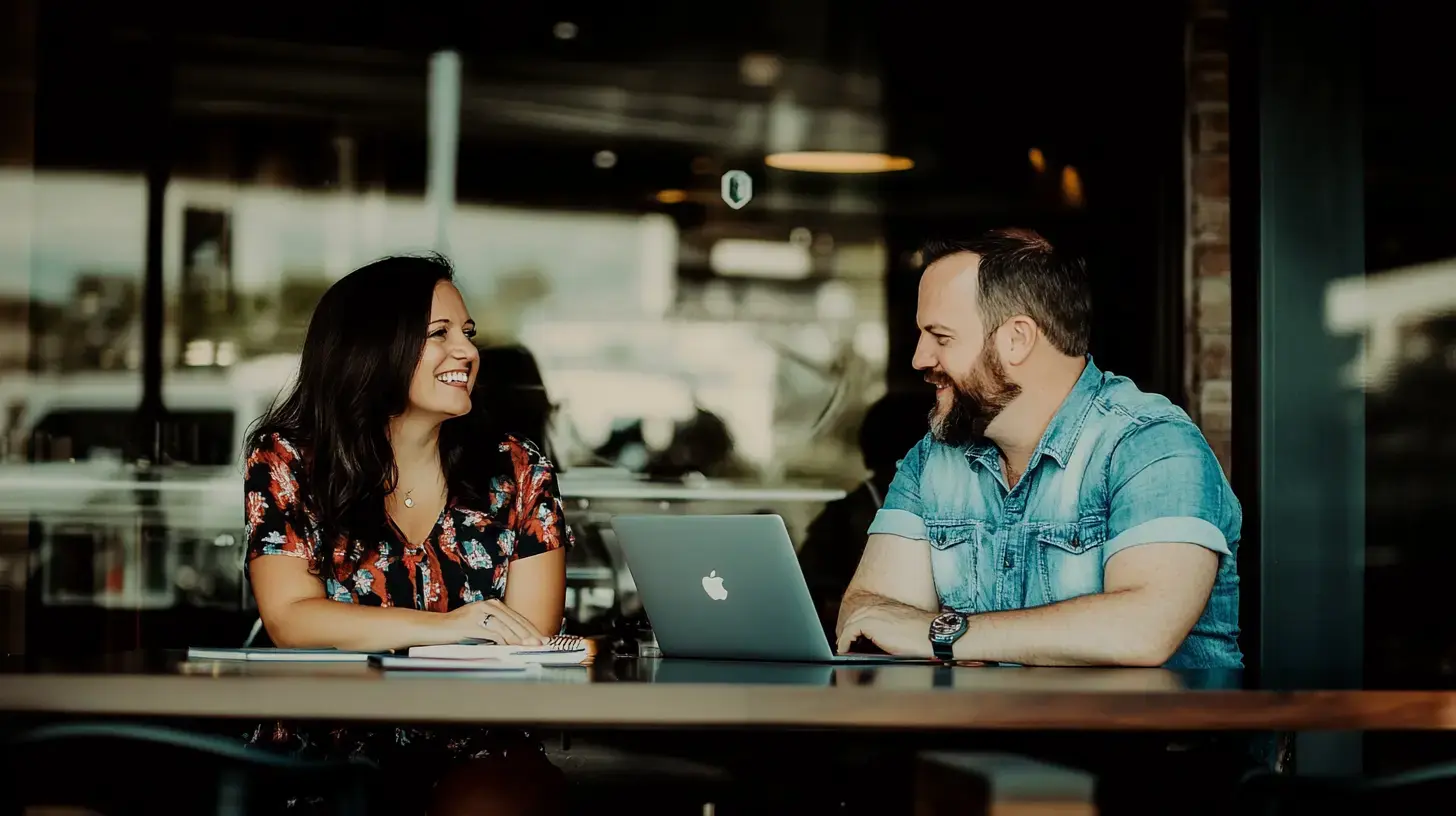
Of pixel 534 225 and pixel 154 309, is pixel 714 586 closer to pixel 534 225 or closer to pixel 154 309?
pixel 534 225

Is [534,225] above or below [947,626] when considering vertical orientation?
above

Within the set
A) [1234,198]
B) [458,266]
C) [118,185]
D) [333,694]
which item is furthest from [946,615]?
[118,185]

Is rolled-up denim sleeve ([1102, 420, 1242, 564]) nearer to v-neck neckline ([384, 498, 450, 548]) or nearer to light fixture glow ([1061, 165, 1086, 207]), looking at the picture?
v-neck neckline ([384, 498, 450, 548])

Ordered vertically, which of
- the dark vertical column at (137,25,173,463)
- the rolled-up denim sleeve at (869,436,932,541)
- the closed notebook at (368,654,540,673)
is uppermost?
the dark vertical column at (137,25,173,463)

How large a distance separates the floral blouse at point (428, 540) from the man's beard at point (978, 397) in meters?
0.76

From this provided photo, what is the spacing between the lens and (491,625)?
2.54m

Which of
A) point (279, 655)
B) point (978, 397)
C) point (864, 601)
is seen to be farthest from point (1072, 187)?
point (279, 655)

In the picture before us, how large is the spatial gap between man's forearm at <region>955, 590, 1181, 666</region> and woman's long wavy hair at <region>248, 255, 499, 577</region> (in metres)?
1.08

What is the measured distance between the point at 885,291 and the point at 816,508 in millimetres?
841

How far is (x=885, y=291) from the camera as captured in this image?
19.3 feet

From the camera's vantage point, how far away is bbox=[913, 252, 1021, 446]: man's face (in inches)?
113

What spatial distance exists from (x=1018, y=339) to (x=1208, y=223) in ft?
6.66

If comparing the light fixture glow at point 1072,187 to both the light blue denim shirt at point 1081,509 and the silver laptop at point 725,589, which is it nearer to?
the light blue denim shirt at point 1081,509

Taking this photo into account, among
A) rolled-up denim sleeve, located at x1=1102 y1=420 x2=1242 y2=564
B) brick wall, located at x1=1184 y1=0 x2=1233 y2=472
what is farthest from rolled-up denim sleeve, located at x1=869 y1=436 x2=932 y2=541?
brick wall, located at x1=1184 y1=0 x2=1233 y2=472
